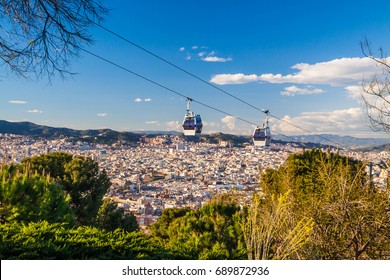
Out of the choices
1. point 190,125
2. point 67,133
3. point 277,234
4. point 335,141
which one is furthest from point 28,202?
point 67,133

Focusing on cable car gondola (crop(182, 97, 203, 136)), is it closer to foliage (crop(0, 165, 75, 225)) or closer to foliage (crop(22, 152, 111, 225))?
foliage (crop(0, 165, 75, 225))

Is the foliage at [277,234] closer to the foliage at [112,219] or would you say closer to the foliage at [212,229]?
the foliage at [212,229]

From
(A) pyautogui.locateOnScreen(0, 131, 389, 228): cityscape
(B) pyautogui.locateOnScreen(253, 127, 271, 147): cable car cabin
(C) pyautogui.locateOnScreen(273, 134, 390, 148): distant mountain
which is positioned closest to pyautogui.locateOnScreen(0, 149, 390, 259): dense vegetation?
(A) pyautogui.locateOnScreen(0, 131, 389, 228): cityscape

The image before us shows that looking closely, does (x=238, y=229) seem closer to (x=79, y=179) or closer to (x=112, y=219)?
(x=79, y=179)

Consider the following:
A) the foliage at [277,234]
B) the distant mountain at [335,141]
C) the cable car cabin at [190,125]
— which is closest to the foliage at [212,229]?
the foliage at [277,234]

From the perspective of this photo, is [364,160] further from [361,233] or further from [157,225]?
[157,225]
